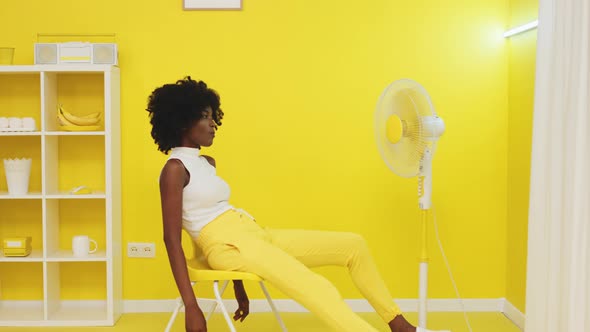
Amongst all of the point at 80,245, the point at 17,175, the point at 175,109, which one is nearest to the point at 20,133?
the point at 17,175

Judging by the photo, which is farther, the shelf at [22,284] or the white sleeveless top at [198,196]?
the shelf at [22,284]

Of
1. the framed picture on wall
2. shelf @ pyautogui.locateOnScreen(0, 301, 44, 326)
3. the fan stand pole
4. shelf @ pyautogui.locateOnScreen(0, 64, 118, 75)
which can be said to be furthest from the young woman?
shelf @ pyautogui.locateOnScreen(0, 301, 44, 326)

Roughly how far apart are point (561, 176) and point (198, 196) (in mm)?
1296

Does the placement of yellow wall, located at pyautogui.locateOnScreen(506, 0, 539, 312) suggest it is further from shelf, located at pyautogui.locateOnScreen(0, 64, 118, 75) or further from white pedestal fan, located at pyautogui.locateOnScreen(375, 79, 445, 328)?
shelf, located at pyautogui.locateOnScreen(0, 64, 118, 75)

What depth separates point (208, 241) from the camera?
2.88 meters

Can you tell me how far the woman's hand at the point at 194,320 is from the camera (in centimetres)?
265

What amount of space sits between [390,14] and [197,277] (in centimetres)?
183

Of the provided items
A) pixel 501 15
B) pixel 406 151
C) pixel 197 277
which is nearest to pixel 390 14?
pixel 501 15

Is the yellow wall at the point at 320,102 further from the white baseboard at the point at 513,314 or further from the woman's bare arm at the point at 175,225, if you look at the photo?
the woman's bare arm at the point at 175,225

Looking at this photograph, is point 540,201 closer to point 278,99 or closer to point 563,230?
point 563,230

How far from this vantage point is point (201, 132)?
3.00 meters

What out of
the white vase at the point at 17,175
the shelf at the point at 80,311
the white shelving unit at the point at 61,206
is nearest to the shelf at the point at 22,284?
the white shelving unit at the point at 61,206

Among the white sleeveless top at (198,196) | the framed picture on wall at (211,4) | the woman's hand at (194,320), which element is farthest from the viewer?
the framed picture on wall at (211,4)

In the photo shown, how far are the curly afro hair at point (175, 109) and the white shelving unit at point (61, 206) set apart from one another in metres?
0.86
